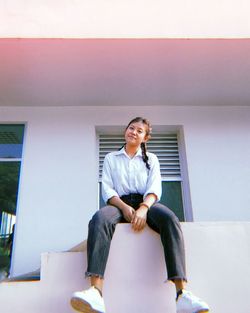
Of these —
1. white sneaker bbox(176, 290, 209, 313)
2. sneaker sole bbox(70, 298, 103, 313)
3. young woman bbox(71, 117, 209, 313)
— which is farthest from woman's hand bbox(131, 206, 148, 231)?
sneaker sole bbox(70, 298, 103, 313)

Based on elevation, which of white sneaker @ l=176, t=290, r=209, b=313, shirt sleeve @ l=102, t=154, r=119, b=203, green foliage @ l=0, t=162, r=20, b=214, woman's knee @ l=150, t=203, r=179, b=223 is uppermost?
green foliage @ l=0, t=162, r=20, b=214

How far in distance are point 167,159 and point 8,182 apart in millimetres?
2362

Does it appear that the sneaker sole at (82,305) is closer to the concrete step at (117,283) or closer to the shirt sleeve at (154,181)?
the concrete step at (117,283)

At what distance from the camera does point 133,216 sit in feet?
9.16

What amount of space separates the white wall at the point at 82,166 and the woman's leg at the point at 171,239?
1923 mm

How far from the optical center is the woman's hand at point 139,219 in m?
2.77

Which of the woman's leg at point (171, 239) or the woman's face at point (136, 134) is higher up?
the woman's face at point (136, 134)

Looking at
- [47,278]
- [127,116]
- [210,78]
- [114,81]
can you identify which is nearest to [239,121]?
[210,78]

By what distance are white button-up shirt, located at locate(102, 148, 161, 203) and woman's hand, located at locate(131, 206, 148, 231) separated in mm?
229

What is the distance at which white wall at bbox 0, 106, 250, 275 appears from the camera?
4473 millimetres

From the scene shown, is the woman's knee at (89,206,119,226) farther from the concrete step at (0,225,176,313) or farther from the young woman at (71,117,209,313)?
the concrete step at (0,225,176,313)

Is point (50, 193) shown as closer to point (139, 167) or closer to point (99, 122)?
point (99, 122)

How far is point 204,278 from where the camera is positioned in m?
2.81
